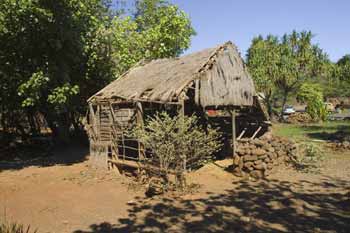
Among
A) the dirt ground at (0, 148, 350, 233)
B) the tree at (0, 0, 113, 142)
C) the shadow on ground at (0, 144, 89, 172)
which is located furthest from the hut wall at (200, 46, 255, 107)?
the shadow on ground at (0, 144, 89, 172)

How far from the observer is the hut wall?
38.3 feet

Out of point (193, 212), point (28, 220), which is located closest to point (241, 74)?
point (193, 212)

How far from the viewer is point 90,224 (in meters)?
7.09

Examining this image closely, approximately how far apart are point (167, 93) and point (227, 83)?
3024 millimetres

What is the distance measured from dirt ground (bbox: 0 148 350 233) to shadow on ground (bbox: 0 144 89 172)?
94.3 inches

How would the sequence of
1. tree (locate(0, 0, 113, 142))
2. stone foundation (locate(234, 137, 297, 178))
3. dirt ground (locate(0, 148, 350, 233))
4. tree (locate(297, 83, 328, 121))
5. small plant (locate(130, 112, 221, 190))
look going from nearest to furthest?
1. dirt ground (locate(0, 148, 350, 233))
2. small plant (locate(130, 112, 221, 190))
3. stone foundation (locate(234, 137, 297, 178))
4. tree (locate(0, 0, 113, 142))
5. tree (locate(297, 83, 328, 121))

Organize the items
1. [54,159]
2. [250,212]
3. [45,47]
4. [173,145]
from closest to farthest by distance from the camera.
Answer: [250,212], [173,145], [45,47], [54,159]

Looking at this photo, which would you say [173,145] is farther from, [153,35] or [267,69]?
[267,69]

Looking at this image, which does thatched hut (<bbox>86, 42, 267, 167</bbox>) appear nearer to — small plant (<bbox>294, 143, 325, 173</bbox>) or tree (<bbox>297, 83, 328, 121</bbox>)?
small plant (<bbox>294, 143, 325, 173</bbox>)

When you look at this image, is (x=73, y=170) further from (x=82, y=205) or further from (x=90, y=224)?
(x=90, y=224)

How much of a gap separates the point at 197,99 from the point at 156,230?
5.66 m

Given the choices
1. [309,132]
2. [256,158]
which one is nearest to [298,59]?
[309,132]

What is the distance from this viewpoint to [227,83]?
12648 millimetres

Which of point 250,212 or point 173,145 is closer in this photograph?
point 250,212
